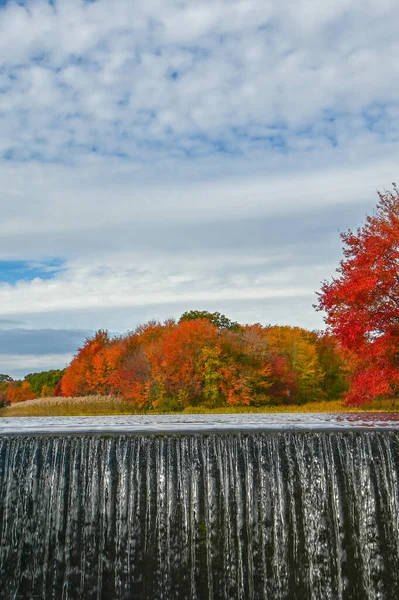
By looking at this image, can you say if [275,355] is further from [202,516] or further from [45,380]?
[45,380]

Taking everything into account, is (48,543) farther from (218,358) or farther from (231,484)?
(218,358)

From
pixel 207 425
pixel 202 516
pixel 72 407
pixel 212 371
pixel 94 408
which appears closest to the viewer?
pixel 202 516

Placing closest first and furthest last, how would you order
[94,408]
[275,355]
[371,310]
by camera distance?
[371,310] → [94,408] → [275,355]

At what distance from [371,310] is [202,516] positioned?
11.6 metres

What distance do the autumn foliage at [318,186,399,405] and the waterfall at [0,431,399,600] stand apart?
385 inches

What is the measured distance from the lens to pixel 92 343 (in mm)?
49750

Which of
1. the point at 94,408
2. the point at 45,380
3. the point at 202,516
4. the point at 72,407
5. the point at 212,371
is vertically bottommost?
the point at 202,516

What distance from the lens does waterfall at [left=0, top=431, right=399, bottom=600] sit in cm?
876

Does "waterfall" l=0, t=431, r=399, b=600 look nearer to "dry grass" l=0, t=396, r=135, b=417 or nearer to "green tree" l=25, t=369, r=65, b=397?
"dry grass" l=0, t=396, r=135, b=417

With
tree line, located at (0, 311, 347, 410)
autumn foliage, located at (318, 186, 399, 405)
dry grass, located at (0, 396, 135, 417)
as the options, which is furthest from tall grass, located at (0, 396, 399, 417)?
autumn foliage, located at (318, 186, 399, 405)

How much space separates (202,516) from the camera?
8.93 metres

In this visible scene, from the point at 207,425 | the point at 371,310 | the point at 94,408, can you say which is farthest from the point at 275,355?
the point at 207,425

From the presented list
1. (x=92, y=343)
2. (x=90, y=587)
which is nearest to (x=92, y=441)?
(x=90, y=587)

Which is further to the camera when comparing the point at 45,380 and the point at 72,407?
the point at 45,380
